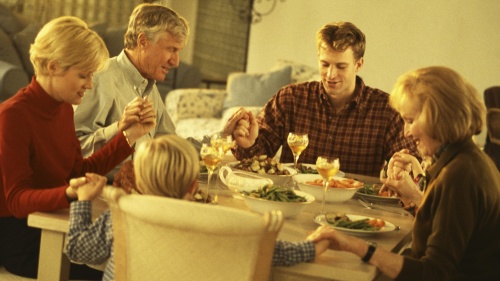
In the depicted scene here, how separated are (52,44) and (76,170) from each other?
468mm

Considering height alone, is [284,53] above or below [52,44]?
below

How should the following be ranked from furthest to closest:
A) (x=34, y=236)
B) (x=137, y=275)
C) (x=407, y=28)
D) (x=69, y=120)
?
(x=407, y=28)
(x=69, y=120)
(x=34, y=236)
(x=137, y=275)

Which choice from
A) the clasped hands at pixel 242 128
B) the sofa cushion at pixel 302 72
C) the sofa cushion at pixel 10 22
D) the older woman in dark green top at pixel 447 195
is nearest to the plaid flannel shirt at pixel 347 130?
the clasped hands at pixel 242 128

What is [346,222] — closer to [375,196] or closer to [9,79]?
[375,196]

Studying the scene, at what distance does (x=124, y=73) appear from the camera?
3.02 meters

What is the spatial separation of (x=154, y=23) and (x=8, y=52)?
3754 millimetres

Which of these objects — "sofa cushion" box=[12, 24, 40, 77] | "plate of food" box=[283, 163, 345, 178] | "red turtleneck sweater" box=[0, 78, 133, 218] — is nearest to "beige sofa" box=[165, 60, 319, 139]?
"sofa cushion" box=[12, 24, 40, 77]

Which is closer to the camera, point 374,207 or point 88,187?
point 88,187

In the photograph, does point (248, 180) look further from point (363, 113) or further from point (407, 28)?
point (407, 28)

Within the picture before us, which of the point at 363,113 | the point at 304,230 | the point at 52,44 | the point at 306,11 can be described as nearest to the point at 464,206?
the point at 304,230

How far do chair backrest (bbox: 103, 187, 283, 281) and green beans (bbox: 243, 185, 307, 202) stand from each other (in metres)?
0.49

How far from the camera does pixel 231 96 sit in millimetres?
6410

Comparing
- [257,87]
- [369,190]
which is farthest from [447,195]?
[257,87]

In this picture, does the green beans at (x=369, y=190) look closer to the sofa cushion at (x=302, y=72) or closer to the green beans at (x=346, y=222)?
the green beans at (x=346, y=222)
